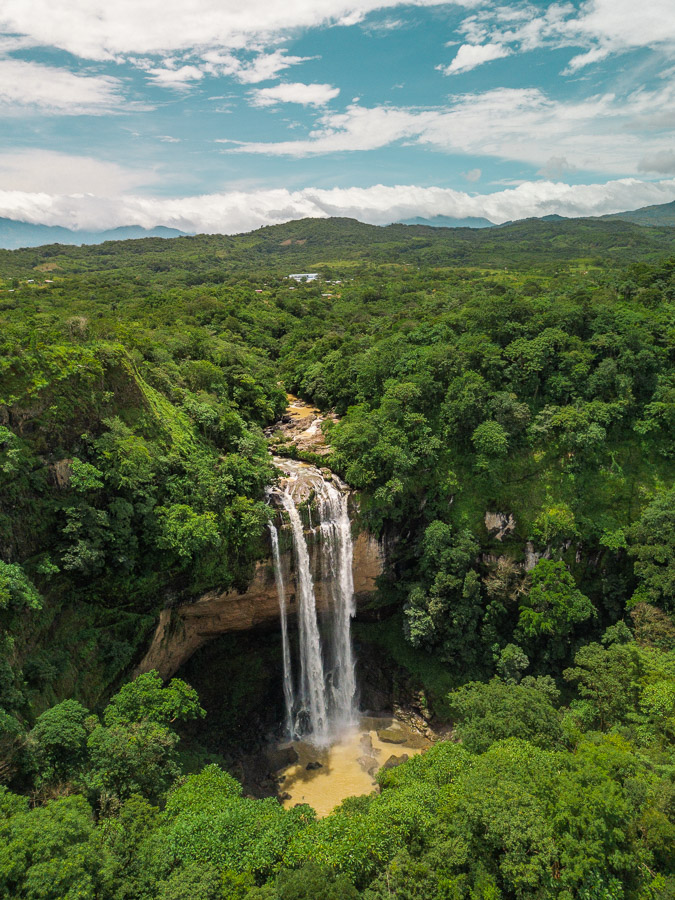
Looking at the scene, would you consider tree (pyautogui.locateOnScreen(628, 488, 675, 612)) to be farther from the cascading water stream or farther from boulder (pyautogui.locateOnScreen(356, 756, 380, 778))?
the cascading water stream

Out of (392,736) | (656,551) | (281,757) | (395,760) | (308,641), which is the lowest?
(392,736)

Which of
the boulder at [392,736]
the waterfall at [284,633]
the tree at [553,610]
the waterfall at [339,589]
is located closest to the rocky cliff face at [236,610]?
the waterfall at [284,633]

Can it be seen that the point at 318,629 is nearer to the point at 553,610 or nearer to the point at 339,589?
the point at 339,589

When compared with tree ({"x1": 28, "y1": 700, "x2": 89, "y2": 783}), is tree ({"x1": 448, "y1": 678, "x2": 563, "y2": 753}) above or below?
below

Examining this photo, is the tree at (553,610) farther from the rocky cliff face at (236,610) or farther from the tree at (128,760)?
the tree at (128,760)

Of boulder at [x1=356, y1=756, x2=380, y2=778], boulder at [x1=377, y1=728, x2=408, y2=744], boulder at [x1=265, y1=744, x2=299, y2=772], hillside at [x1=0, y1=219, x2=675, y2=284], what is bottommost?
boulder at [x1=377, y1=728, x2=408, y2=744]

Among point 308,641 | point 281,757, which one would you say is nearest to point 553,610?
point 308,641

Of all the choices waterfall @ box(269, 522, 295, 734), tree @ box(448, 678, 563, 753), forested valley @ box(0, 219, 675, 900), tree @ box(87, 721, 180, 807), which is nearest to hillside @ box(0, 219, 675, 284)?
forested valley @ box(0, 219, 675, 900)
